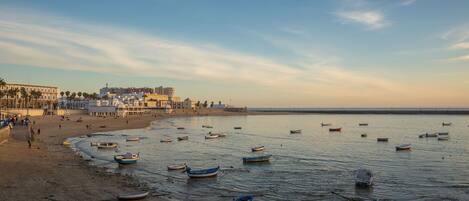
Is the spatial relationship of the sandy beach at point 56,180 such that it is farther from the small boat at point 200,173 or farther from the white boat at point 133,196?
the small boat at point 200,173

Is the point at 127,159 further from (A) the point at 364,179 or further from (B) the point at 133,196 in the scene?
(A) the point at 364,179

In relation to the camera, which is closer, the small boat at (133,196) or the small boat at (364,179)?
the small boat at (133,196)

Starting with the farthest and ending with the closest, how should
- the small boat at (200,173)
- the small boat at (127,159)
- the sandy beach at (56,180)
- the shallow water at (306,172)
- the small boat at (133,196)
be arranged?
the small boat at (127,159)
the small boat at (200,173)
the shallow water at (306,172)
the sandy beach at (56,180)
the small boat at (133,196)

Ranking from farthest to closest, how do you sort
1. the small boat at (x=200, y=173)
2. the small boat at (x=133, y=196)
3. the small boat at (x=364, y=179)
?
the small boat at (x=200, y=173)
the small boat at (x=364, y=179)
the small boat at (x=133, y=196)

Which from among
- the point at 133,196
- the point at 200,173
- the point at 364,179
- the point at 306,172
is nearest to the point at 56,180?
the point at 133,196

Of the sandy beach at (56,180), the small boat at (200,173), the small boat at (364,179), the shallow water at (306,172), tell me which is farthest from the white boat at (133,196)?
the small boat at (364,179)

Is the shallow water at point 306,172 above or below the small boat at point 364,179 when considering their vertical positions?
below

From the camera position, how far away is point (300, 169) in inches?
1766

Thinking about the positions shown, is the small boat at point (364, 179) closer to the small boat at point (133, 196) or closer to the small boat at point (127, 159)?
the small boat at point (133, 196)

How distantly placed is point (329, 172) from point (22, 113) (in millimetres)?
125428

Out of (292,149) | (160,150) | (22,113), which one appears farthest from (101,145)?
(22,113)

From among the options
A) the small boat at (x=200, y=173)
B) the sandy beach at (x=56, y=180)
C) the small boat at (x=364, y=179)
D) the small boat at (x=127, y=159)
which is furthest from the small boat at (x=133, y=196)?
the small boat at (x=127, y=159)

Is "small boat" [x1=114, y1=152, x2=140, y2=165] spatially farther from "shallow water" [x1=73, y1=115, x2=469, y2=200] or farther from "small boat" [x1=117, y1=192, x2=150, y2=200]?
"small boat" [x1=117, y1=192, x2=150, y2=200]

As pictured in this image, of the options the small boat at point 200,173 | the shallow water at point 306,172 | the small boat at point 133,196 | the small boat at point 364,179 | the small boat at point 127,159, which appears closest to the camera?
the small boat at point 133,196
